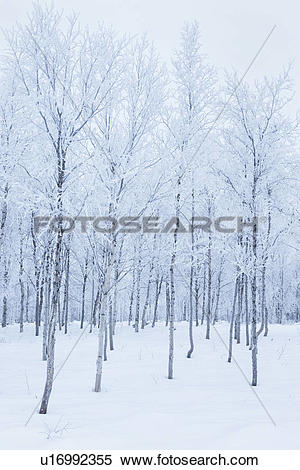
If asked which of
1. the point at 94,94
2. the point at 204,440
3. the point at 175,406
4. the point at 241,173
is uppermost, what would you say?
the point at 94,94

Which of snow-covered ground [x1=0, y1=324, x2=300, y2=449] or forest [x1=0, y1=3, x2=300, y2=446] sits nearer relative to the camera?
snow-covered ground [x1=0, y1=324, x2=300, y2=449]

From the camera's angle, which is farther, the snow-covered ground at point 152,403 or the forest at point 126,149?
the forest at point 126,149

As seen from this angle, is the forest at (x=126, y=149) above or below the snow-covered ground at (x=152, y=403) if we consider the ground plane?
above

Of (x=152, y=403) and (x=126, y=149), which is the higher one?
(x=126, y=149)

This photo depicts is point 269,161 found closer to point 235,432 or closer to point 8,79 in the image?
point 235,432

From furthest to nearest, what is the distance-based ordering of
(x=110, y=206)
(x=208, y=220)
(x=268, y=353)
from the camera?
(x=208, y=220) → (x=268, y=353) → (x=110, y=206)

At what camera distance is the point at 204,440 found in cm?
476

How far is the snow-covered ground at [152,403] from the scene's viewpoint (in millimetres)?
4789

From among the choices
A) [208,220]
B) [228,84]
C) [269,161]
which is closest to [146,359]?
[208,220]

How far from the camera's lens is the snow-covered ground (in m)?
4.79

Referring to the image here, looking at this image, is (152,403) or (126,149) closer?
(152,403)

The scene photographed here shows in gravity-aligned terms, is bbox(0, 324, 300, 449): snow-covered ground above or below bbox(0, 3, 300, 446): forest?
below

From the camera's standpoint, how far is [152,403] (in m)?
6.99
